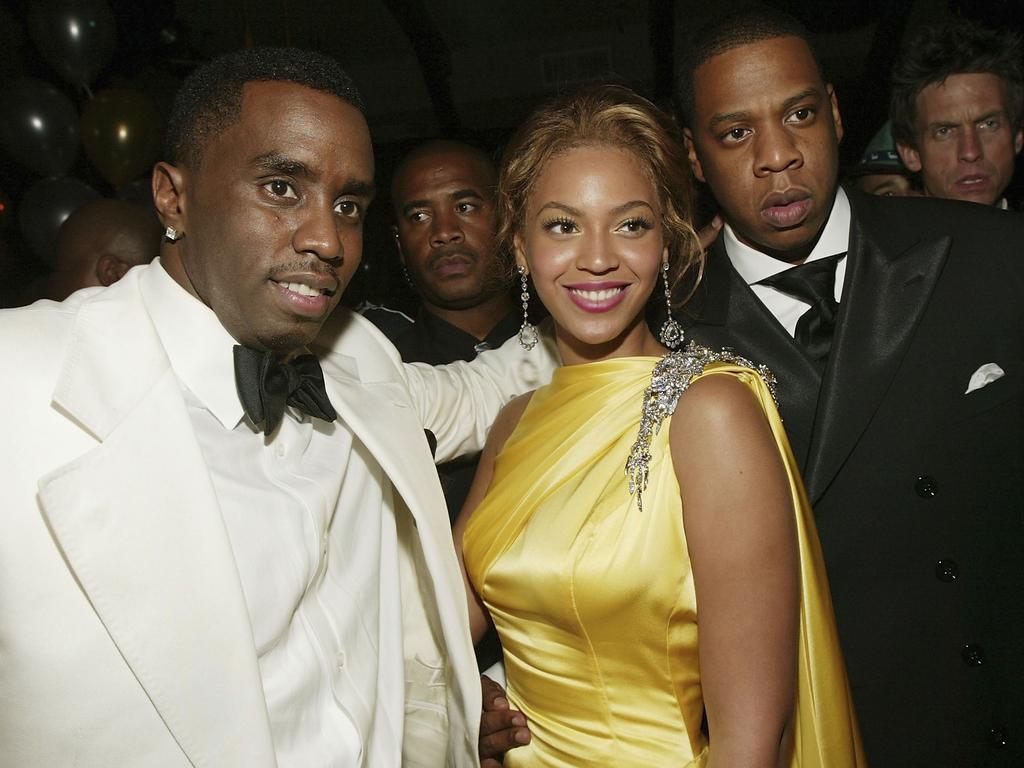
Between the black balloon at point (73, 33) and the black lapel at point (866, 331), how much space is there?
164 inches

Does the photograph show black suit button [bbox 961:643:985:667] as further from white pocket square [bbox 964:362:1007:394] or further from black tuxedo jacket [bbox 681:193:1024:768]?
white pocket square [bbox 964:362:1007:394]

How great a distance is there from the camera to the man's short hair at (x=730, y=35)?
80.0 inches

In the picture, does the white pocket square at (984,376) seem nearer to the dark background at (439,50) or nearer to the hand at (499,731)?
the hand at (499,731)

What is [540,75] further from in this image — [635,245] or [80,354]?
[80,354]

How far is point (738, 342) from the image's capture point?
1.94 metres

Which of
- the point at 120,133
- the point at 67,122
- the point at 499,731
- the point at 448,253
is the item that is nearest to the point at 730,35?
the point at 448,253

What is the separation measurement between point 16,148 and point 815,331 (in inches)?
178

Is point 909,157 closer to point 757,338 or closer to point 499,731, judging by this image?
point 757,338

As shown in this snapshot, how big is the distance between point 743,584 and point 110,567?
1.01m

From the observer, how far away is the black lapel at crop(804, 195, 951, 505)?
1799 mm

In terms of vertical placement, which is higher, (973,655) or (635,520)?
(635,520)

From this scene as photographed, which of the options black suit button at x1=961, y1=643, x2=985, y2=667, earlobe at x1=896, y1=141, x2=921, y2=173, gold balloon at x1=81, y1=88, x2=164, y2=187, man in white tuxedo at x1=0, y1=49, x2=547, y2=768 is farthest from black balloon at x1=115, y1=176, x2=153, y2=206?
black suit button at x1=961, y1=643, x2=985, y2=667

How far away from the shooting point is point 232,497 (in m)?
1.48

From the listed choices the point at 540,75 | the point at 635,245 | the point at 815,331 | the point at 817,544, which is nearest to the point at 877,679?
the point at 817,544
